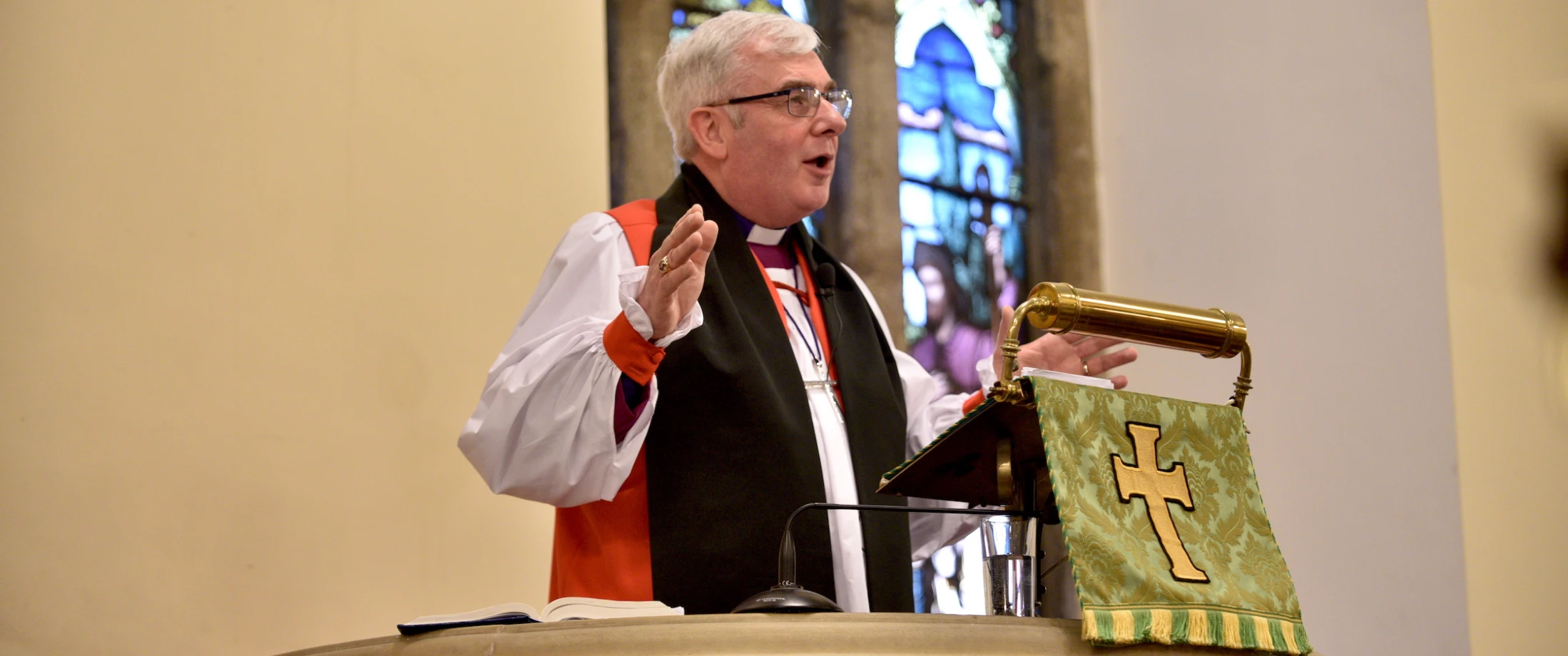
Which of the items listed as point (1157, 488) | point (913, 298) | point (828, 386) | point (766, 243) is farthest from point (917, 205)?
point (1157, 488)

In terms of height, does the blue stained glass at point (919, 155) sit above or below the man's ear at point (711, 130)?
above

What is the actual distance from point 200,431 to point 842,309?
1.33 m

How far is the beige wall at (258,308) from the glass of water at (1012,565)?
63.3 inches

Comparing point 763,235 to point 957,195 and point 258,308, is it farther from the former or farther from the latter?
point 957,195

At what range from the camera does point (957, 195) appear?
520 centimetres

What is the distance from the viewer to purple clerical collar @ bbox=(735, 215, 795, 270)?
125 inches

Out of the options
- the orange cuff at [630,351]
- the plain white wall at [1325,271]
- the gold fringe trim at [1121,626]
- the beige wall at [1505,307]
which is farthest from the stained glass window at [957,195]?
the gold fringe trim at [1121,626]

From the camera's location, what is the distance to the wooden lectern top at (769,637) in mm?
1642

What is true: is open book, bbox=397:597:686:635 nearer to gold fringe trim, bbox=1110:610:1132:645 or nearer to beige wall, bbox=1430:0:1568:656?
gold fringe trim, bbox=1110:610:1132:645

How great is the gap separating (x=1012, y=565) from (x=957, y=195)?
10.6 ft

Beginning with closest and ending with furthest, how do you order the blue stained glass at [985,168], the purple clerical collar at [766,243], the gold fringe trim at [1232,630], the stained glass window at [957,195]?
the gold fringe trim at [1232,630] → the purple clerical collar at [766,243] → the stained glass window at [957,195] → the blue stained glass at [985,168]

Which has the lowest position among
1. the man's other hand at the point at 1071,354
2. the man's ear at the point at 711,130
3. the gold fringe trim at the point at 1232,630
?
the gold fringe trim at the point at 1232,630

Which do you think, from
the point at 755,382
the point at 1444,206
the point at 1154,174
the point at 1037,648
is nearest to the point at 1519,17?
the point at 1444,206

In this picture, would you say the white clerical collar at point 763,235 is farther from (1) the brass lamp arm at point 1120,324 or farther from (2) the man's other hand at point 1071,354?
(1) the brass lamp arm at point 1120,324
